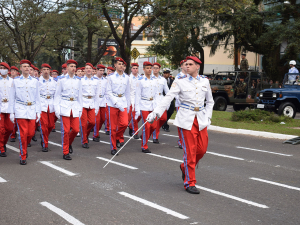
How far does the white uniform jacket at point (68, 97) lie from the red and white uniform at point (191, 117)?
3.30 m

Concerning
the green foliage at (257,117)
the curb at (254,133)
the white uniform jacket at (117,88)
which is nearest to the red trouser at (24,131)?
the white uniform jacket at (117,88)

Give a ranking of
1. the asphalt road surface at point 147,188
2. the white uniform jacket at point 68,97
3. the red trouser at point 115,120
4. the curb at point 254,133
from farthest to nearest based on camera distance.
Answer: the curb at point 254,133 < the red trouser at point 115,120 < the white uniform jacket at point 68,97 < the asphalt road surface at point 147,188

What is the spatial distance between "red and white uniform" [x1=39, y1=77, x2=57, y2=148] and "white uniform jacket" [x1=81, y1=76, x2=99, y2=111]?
0.87 m

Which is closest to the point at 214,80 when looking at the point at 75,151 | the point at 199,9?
the point at 199,9

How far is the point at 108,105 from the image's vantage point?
32.1 feet

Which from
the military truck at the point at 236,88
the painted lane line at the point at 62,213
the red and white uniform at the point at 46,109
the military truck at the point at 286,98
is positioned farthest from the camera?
the military truck at the point at 236,88

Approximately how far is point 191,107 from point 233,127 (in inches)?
322

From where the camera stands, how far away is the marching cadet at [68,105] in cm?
895

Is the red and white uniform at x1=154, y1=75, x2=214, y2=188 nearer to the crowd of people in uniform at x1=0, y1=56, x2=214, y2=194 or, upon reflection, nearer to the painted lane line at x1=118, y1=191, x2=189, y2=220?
the crowd of people in uniform at x1=0, y1=56, x2=214, y2=194

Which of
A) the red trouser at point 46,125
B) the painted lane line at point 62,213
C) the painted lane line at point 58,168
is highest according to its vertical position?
the red trouser at point 46,125

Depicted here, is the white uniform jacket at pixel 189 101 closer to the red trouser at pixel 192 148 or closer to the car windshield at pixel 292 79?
the red trouser at pixel 192 148

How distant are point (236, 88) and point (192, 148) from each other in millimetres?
15334

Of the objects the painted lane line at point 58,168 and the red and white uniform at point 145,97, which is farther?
the red and white uniform at point 145,97

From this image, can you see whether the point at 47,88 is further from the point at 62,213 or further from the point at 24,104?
the point at 62,213
